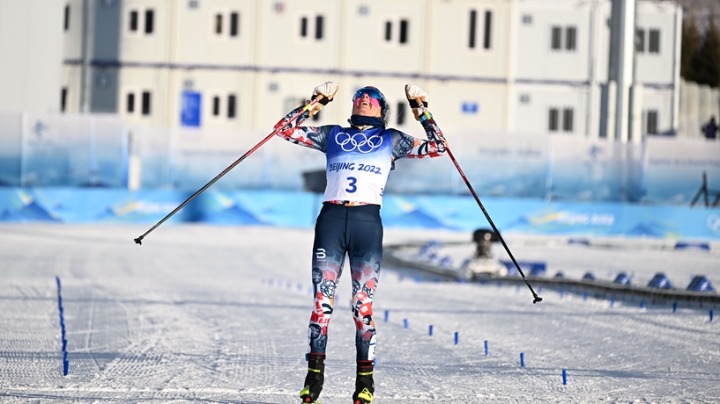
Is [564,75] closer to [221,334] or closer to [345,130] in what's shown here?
[221,334]

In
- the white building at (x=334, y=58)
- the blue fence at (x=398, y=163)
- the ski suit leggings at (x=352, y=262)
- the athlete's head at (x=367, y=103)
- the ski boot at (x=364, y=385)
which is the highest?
the white building at (x=334, y=58)

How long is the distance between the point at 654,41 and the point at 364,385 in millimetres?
44226

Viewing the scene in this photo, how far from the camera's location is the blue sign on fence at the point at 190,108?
47906 millimetres

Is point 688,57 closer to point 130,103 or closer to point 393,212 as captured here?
point 130,103

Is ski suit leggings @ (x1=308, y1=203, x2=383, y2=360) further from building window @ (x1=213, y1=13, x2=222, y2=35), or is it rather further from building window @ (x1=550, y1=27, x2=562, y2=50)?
building window @ (x1=550, y1=27, x2=562, y2=50)

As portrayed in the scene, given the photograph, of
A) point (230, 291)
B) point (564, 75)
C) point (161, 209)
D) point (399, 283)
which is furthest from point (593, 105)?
point (230, 291)

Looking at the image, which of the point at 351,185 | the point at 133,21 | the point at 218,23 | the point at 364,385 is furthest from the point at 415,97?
the point at 133,21

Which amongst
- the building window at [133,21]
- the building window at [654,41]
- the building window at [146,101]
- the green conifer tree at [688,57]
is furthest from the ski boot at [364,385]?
the green conifer tree at [688,57]

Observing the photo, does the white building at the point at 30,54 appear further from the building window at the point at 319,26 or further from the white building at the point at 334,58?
the building window at the point at 319,26

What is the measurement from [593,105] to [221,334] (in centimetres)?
3856

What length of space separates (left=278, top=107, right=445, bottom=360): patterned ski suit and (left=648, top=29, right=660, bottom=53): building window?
143 ft

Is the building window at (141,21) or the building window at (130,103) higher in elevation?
the building window at (141,21)

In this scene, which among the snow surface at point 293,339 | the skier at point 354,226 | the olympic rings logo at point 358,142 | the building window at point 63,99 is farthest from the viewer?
the building window at point 63,99

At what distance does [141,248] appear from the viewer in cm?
2517
